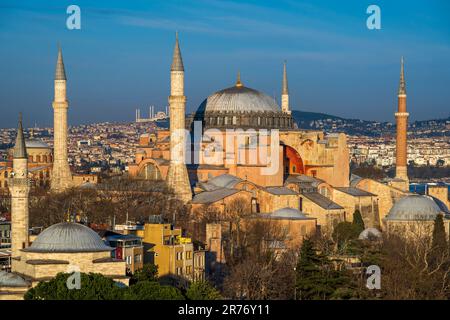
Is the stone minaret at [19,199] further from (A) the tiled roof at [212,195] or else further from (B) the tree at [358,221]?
(B) the tree at [358,221]

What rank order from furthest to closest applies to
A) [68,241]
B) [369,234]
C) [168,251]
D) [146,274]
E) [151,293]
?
[369,234]
[168,251]
[146,274]
[68,241]
[151,293]

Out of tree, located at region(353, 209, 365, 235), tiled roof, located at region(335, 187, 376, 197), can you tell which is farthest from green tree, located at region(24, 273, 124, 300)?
tiled roof, located at region(335, 187, 376, 197)

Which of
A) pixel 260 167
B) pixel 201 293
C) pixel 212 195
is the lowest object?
pixel 201 293

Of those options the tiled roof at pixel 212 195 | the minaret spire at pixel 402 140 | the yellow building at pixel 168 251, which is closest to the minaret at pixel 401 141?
the minaret spire at pixel 402 140

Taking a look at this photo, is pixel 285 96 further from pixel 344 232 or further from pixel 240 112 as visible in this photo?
pixel 344 232

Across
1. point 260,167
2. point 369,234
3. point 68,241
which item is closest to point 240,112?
point 260,167

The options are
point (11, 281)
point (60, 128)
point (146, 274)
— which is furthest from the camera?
point (60, 128)

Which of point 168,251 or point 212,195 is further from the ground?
point 212,195
